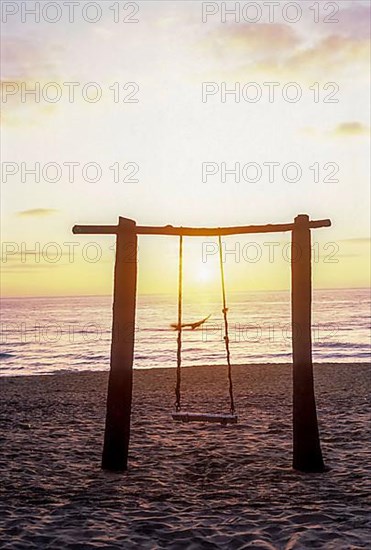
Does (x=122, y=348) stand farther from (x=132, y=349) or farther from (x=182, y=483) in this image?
(x=182, y=483)

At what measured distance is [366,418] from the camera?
12375 millimetres

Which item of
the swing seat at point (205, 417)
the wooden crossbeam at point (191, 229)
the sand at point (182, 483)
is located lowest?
the sand at point (182, 483)

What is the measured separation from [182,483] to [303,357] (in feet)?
7.44

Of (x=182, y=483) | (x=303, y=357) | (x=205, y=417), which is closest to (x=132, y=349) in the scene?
(x=205, y=417)

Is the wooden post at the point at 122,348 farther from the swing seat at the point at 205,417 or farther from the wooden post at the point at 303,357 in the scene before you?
the wooden post at the point at 303,357

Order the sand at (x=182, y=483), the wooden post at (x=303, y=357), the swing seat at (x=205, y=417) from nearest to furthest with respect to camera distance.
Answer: the sand at (x=182, y=483)
the wooden post at (x=303, y=357)
the swing seat at (x=205, y=417)

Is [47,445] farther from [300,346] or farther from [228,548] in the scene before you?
[228,548]

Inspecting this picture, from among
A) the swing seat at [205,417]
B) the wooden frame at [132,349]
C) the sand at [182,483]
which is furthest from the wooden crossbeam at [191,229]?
the sand at [182,483]

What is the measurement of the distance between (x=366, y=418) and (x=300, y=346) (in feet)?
14.8

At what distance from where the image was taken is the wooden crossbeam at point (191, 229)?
891cm

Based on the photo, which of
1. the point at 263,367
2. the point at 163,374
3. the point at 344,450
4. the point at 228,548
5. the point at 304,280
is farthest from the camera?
the point at 263,367

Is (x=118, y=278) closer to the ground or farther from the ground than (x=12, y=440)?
farther from the ground

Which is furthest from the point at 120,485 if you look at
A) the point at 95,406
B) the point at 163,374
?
the point at 163,374

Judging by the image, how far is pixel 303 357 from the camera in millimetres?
8711
